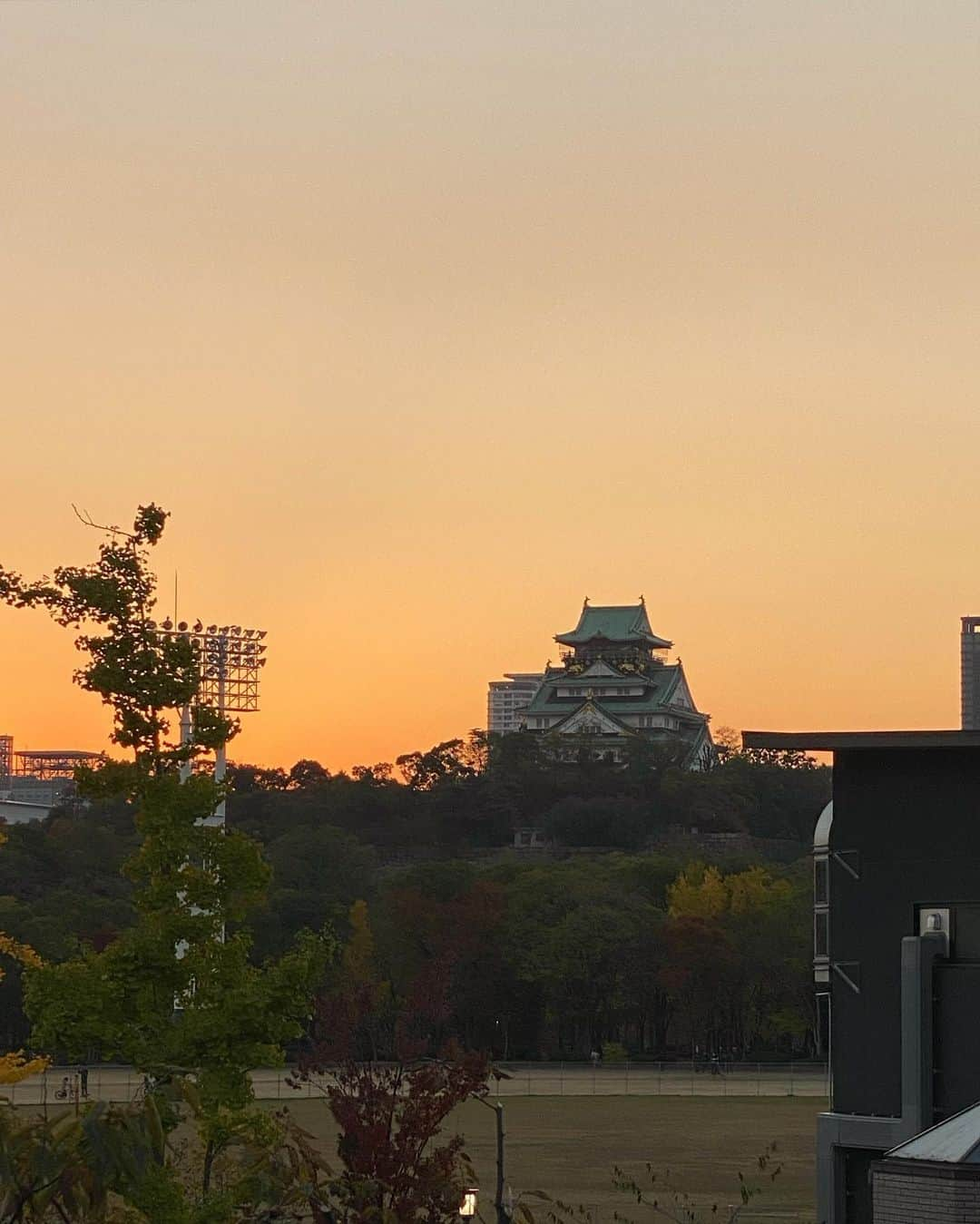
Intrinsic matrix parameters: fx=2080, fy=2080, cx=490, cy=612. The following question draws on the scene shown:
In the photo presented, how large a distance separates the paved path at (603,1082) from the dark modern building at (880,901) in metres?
46.8

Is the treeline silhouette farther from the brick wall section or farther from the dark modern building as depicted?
the brick wall section

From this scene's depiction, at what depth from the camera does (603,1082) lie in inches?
3391

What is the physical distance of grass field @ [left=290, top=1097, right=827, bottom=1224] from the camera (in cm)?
4406

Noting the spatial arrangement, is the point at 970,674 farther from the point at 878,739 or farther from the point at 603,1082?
the point at 878,739

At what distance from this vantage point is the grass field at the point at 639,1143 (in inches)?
1735

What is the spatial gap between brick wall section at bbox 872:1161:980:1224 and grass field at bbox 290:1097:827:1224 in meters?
23.2

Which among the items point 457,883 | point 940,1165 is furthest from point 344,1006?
point 457,883

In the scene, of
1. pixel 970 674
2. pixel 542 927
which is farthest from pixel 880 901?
pixel 970 674

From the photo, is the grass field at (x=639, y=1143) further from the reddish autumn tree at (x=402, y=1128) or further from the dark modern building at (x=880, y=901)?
the dark modern building at (x=880, y=901)

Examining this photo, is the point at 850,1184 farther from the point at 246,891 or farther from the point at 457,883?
the point at 457,883

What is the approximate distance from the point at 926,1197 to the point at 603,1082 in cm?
7263

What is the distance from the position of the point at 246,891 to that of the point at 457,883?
297ft

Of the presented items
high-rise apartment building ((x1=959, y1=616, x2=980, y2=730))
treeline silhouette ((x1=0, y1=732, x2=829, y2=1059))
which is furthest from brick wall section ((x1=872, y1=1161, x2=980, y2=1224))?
high-rise apartment building ((x1=959, y1=616, x2=980, y2=730))

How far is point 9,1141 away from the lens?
Result: 15.1 metres
